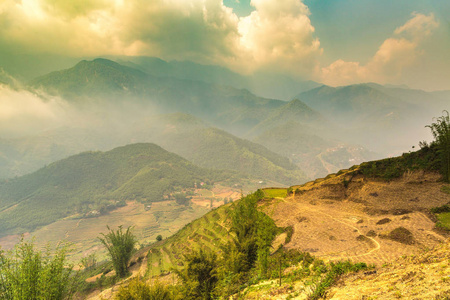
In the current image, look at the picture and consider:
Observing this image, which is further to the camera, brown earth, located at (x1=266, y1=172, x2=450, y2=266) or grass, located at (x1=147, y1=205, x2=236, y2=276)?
grass, located at (x1=147, y1=205, x2=236, y2=276)

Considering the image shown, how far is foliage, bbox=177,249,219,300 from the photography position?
2133cm

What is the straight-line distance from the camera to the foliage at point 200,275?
70.0ft

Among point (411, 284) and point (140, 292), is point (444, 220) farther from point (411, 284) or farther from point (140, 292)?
point (140, 292)

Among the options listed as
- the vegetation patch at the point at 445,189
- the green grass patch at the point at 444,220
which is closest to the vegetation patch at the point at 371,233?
the green grass patch at the point at 444,220

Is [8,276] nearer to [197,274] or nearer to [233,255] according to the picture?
[197,274]

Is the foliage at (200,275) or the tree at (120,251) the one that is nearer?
the foliage at (200,275)

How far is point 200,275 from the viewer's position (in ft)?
71.9

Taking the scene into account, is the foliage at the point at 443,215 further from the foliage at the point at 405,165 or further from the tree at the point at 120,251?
the tree at the point at 120,251

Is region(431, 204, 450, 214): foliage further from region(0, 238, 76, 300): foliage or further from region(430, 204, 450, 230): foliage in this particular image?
region(0, 238, 76, 300): foliage

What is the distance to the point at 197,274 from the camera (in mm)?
21703

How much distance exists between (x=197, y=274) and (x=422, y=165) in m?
35.8

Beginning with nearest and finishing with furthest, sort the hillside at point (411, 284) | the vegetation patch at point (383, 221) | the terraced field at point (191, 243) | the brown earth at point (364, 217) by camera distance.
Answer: the hillside at point (411, 284), the brown earth at point (364, 217), the vegetation patch at point (383, 221), the terraced field at point (191, 243)

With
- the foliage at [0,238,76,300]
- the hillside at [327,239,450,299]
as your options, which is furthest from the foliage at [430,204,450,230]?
the foliage at [0,238,76,300]

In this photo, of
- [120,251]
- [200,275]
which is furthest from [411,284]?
[120,251]
